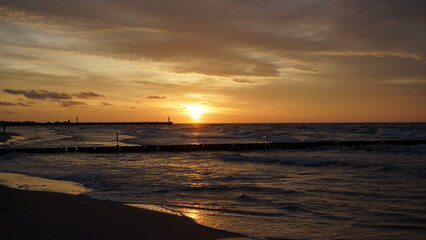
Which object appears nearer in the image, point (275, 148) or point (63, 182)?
point (63, 182)

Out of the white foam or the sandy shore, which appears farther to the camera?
the white foam

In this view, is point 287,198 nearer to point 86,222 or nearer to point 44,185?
point 86,222

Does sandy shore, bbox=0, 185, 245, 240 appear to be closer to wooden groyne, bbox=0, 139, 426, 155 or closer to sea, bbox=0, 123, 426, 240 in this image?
sea, bbox=0, 123, 426, 240

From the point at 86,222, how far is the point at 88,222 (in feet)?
0.14

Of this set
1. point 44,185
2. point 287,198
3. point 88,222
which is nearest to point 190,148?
point 44,185

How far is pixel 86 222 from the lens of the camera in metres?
8.12

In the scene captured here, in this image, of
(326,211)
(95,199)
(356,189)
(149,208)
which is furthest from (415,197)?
(95,199)

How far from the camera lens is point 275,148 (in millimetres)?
37938

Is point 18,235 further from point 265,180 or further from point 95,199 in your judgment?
point 265,180

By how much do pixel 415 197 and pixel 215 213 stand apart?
6260mm

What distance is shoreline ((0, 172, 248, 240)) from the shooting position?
7121 millimetres

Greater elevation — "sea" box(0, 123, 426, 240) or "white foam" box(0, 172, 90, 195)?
"sea" box(0, 123, 426, 240)

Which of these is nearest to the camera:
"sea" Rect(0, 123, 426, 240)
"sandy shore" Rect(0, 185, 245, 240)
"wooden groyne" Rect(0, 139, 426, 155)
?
"sandy shore" Rect(0, 185, 245, 240)

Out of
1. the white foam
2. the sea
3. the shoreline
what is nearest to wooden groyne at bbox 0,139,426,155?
the sea
